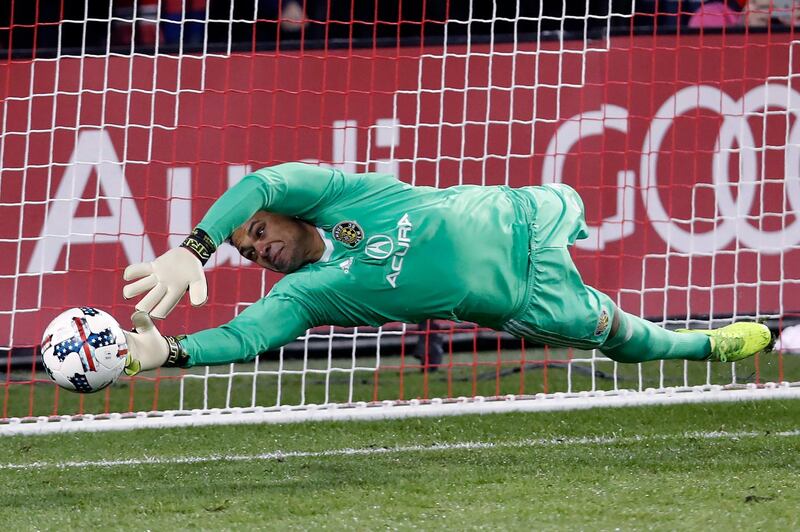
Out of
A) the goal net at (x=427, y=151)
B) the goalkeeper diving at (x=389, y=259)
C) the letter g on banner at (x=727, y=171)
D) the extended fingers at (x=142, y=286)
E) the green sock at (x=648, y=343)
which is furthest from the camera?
the letter g on banner at (x=727, y=171)

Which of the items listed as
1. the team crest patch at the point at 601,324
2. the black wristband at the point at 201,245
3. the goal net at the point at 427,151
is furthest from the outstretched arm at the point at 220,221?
the goal net at the point at 427,151

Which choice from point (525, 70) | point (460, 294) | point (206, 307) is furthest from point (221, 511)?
point (525, 70)

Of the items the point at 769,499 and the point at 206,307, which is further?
the point at 206,307

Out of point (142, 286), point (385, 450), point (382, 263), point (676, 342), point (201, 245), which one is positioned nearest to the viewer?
point (142, 286)

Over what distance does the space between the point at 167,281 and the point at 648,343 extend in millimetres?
1915

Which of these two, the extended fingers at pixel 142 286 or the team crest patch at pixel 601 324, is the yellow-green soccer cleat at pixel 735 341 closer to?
the team crest patch at pixel 601 324

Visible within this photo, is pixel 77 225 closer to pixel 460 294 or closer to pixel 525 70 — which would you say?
pixel 525 70

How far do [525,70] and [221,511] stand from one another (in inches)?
145

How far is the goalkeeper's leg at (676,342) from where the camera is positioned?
17.3 ft

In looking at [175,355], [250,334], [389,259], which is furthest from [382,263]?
[175,355]

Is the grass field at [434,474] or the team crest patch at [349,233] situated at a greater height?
the team crest patch at [349,233]

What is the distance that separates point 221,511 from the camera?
15.1 feet

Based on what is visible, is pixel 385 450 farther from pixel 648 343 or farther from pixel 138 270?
pixel 138 270

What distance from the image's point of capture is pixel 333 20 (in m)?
8.09
